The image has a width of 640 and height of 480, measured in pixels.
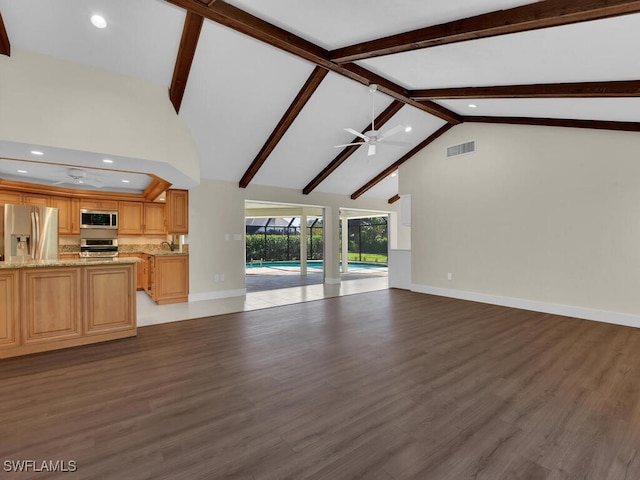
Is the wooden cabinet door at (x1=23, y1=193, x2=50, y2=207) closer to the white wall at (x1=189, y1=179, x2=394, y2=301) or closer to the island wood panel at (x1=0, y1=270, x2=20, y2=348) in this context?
the white wall at (x1=189, y1=179, x2=394, y2=301)

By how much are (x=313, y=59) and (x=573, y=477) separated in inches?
178

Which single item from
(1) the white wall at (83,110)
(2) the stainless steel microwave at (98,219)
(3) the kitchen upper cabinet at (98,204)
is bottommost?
(2) the stainless steel microwave at (98,219)

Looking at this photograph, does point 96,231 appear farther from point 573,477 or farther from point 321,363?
point 573,477

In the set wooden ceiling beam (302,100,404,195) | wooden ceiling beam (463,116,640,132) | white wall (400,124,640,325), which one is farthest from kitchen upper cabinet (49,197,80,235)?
wooden ceiling beam (463,116,640,132)

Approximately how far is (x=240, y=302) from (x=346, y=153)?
155 inches

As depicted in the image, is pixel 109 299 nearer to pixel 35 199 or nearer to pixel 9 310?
pixel 9 310

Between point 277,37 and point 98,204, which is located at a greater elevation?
point 277,37

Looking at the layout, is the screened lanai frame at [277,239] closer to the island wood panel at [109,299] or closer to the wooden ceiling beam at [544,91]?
the wooden ceiling beam at [544,91]

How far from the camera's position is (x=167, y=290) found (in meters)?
6.20

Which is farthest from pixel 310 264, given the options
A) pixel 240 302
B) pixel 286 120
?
pixel 286 120

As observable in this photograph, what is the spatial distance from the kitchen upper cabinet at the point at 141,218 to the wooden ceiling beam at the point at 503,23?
619 centimetres

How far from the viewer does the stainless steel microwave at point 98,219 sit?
270 inches

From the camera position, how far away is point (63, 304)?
142 inches

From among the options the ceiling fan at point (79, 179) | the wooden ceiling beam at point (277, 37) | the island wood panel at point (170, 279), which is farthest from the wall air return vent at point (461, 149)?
the ceiling fan at point (79, 179)
